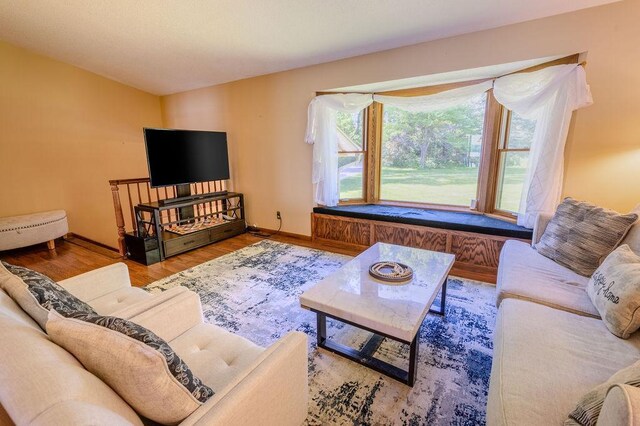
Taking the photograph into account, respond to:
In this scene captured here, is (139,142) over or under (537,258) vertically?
over

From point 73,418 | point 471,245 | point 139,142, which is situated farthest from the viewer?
point 139,142

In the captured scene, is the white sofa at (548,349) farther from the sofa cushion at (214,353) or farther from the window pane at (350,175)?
the window pane at (350,175)

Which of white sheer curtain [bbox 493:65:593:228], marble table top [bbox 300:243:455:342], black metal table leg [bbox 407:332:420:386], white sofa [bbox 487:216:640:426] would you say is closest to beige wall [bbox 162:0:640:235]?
white sheer curtain [bbox 493:65:593:228]

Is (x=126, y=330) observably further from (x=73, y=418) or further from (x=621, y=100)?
(x=621, y=100)

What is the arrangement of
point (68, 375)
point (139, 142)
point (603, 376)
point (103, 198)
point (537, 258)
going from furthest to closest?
1. point (139, 142)
2. point (103, 198)
3. point (537, 258)
4. point (603, 376)
5. point (68, 375)

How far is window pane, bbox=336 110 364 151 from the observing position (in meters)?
4.16

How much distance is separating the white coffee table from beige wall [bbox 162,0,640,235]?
1.72 meters

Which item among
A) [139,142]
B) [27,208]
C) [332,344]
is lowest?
[332,344]

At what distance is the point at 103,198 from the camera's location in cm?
506

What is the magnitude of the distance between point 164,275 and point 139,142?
3.48 m

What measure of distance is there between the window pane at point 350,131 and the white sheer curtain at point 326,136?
20 centimetres

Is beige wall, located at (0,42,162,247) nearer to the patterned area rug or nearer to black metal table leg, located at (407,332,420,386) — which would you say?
the patterned area rug

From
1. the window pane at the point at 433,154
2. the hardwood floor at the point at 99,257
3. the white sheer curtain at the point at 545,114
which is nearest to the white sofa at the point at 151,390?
the hardwood floor at the point at 99,257

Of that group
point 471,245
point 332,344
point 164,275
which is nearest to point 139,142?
point 164,275
